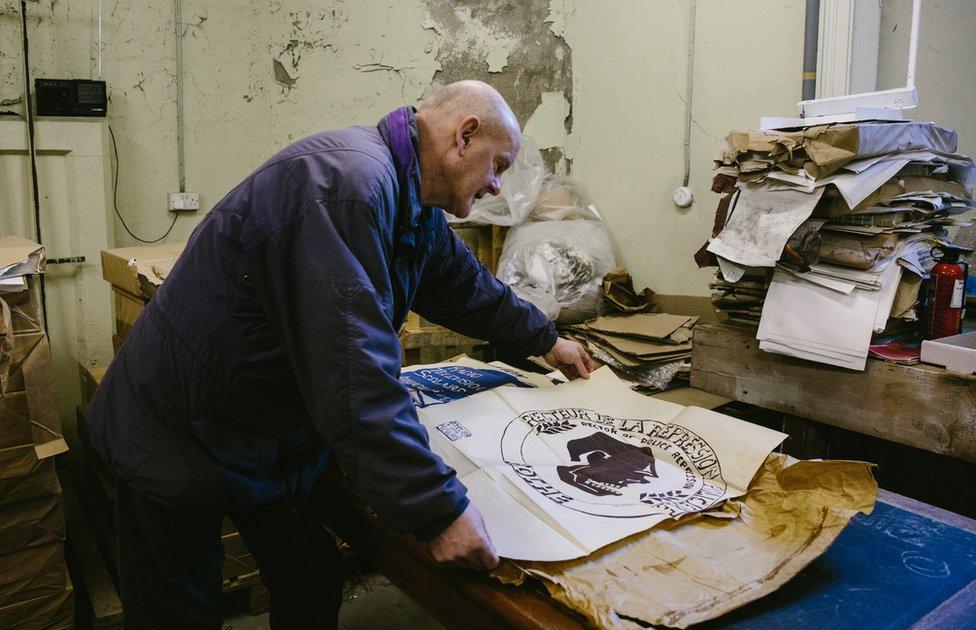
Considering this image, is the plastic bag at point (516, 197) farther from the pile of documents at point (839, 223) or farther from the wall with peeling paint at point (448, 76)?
the pile of documents at point (839, 223)

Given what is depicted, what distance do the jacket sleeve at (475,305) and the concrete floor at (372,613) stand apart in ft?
3.59

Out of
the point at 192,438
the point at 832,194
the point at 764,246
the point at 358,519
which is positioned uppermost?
the point at 832,194

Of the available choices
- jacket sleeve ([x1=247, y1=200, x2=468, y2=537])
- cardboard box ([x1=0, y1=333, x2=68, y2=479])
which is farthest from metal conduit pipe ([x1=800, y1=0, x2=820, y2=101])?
cardboard box ([x1=0, y1=333, x2=68, y2=479])

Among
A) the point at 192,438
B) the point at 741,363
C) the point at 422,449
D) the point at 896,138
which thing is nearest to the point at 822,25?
the point at 896,138

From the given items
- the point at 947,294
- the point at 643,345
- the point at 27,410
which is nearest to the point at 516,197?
the point at 643,345

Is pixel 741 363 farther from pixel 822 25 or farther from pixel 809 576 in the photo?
pixel 822 25

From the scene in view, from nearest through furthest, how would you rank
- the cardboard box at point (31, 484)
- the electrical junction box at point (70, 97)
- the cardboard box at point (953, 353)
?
the cardboard box at point (953, 353) < the cardboard box at point (31, 484) < the electrical junction box at point (70, 97)

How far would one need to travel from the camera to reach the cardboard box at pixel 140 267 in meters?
1.92

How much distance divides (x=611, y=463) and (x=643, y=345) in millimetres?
1119

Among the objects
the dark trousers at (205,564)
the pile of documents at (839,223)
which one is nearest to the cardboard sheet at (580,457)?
the dark trousers at (205,564)

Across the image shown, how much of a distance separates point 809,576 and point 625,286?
1.93 metres

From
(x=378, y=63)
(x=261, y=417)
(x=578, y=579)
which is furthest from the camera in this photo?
(x=378, y=63)

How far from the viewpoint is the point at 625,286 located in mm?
2855

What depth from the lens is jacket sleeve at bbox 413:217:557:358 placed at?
5.17 feet
